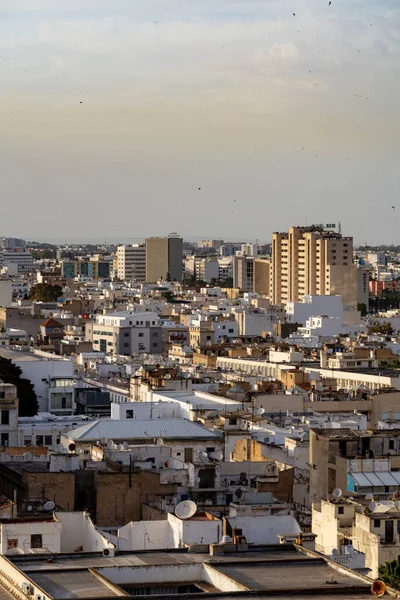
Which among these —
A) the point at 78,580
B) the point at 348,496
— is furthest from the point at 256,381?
the point at 78,580

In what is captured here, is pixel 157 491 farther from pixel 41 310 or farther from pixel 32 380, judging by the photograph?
pixel 41 310

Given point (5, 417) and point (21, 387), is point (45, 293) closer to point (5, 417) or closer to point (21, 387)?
point (21, 387)

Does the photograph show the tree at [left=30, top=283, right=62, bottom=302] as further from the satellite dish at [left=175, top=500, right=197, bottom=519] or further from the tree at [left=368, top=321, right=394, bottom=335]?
the satellite dish at [left=175, top=500, right=197, bottom=519]

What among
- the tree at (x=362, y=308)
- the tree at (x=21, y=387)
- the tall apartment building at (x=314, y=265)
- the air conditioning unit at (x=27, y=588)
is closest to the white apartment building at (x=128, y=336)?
the tree at (x=21, y=387)

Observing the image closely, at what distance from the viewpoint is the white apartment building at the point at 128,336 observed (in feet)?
301

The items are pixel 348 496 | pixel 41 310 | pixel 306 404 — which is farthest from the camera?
pixel 41 310

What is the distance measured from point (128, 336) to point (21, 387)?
120 feet

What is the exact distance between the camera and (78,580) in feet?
70.0

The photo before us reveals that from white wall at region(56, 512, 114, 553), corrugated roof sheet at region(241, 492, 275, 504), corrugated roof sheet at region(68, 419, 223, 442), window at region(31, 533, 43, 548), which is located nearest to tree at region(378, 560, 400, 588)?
white wall at region(56, 512, 114, 553)

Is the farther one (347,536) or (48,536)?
(347,536)

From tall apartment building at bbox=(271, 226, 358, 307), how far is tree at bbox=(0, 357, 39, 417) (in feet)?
250

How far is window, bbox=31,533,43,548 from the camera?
85.6 ft

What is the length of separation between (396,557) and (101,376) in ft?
140

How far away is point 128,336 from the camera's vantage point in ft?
302
